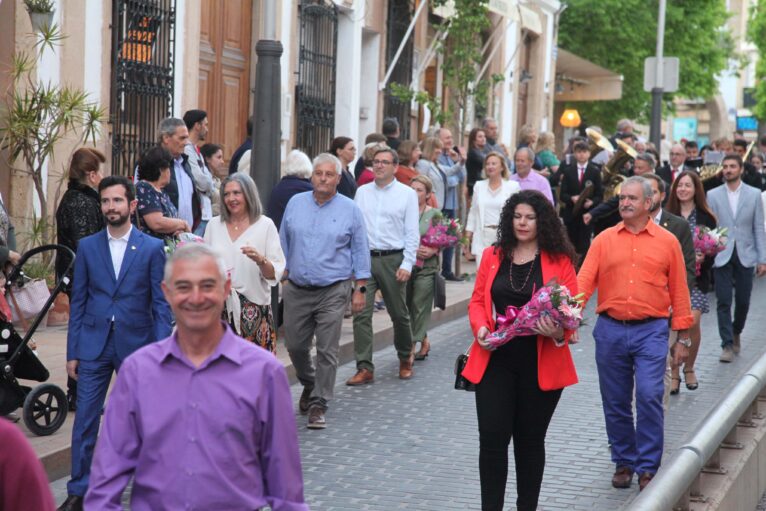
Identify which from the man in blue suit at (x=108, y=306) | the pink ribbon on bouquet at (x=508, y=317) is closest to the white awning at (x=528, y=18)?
the man in blue suit at (x=108, y=306)

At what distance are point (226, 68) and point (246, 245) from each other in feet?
32.8

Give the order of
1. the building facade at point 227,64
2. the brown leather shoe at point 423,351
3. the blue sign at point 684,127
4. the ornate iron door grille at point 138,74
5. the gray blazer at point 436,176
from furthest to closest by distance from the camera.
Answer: the blue sign at point 684,127
the gray blazer at point 436,176
the ornate iron door grille at point 138,74
the building facade at point 227,64
the brown leather shoe at point 423,351

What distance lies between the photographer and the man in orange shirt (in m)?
8.02

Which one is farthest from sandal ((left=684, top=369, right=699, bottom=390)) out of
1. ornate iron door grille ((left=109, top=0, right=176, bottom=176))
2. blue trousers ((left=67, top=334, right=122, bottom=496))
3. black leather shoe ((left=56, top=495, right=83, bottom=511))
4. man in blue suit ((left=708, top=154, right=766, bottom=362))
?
ornate iron door grille ((left=109, top=0, right=176, bottom=176))

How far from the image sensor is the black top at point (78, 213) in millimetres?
9086

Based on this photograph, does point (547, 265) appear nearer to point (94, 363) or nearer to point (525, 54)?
point (94, 363)

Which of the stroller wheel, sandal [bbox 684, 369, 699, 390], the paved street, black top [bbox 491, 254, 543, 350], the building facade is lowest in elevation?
the paved street

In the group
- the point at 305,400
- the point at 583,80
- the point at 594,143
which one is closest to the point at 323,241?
the point at 305,400

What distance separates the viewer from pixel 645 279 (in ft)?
26.5

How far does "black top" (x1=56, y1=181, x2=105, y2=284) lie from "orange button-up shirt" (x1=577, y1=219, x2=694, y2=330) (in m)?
3.19

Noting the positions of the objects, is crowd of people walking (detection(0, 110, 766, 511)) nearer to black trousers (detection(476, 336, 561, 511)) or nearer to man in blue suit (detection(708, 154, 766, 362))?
black trousers (detection(476, 336, 561, 511))

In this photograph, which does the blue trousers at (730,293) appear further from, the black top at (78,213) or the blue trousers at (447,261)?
the black top at (78,213)

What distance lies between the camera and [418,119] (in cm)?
2555

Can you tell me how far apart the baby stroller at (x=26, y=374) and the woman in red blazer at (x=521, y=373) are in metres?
2.63
